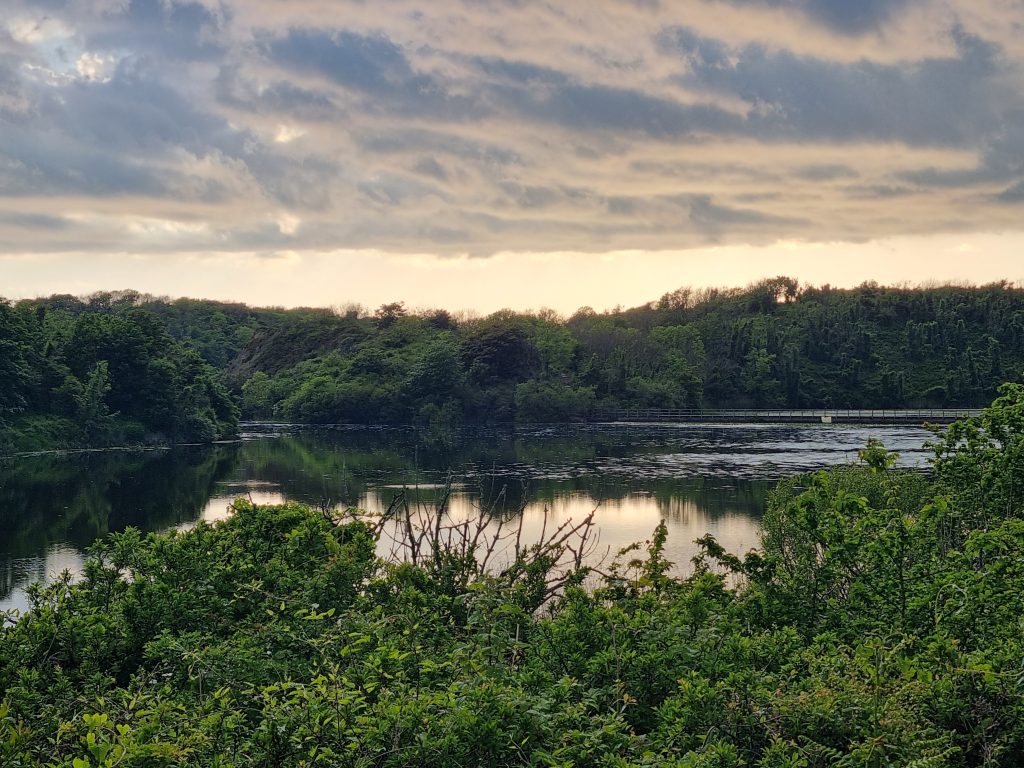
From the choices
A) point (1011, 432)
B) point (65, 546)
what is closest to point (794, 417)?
point (65, 546)

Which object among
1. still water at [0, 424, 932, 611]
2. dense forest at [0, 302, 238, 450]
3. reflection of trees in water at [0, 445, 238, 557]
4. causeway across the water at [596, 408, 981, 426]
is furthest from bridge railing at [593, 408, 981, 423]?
reflection of trees in water at [0, 445, 238, 557]

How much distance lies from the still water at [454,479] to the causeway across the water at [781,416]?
667cm

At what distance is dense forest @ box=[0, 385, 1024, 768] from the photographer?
5402 millimetres

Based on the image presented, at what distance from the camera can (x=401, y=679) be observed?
21.8 feet

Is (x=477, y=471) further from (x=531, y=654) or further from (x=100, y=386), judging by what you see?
(x=531, y=654)

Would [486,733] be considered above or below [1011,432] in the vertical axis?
below

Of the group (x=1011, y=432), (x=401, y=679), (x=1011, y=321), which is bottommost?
(x=401, y=679)

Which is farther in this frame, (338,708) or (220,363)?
(220,363)

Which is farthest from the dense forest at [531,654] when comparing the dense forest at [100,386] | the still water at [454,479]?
the dense forest at [100,386]

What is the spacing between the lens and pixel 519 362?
375ft

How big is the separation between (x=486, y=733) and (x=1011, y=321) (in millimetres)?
142128

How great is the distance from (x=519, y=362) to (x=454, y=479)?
63.9 m

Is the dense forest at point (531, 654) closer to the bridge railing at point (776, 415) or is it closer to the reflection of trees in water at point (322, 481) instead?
the reflection of trees in water at point (322, 481)

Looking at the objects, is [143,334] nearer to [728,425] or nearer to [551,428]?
[551,428]
